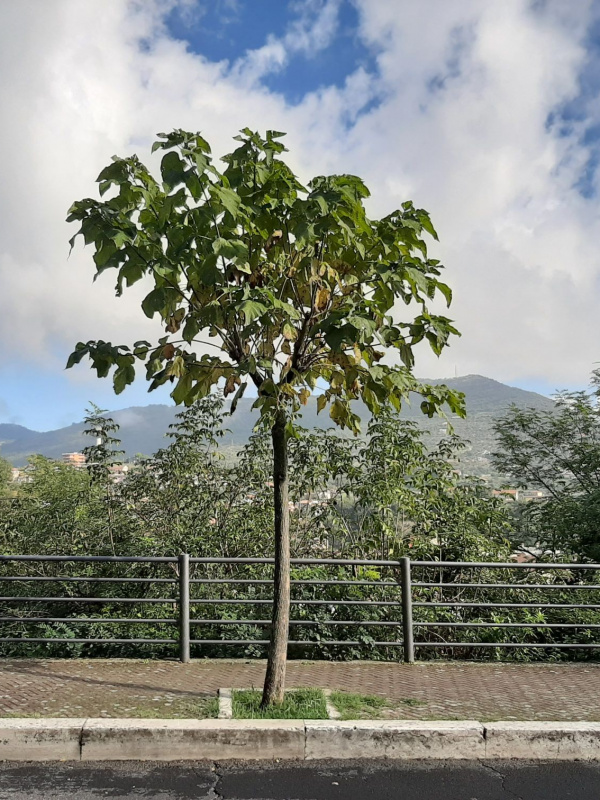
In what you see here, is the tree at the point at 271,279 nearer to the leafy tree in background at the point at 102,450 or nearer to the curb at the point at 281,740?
the curb at the point at 281,740

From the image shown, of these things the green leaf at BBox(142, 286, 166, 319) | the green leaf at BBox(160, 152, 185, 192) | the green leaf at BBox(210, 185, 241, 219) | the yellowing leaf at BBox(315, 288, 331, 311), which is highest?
the green leaf at BBox(160, 152, 185, 192)

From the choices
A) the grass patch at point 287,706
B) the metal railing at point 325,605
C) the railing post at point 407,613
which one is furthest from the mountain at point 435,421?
the grass patch at point 287,706

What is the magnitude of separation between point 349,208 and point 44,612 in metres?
7.32

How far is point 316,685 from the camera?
680cm

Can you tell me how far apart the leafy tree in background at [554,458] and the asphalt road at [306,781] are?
7.24 metres

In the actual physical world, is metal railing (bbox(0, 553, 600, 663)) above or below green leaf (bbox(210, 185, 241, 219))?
below

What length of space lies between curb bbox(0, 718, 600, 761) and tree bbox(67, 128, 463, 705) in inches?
25.2

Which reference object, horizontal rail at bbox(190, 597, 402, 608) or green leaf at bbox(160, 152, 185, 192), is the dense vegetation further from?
green leaf at bbox(160, 152, 185, 192)

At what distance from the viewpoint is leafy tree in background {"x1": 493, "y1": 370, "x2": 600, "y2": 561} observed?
12164 mm

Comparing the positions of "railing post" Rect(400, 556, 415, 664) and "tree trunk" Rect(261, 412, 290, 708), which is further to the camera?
"railing post" Rect(400, 556, 415, 664)

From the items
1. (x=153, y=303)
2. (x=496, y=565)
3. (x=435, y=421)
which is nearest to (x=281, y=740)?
(x=153, y=303)

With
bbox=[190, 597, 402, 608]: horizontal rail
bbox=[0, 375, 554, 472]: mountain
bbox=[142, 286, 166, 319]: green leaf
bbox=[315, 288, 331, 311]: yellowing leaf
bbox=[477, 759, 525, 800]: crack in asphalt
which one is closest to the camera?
bbox=[477, 759, 525, 800]: crack in asphalt

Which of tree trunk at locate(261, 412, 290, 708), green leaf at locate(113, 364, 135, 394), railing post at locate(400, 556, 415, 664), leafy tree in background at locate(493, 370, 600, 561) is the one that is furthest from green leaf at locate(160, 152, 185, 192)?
leafy tree in background at locate(493, 370, 600, 561)

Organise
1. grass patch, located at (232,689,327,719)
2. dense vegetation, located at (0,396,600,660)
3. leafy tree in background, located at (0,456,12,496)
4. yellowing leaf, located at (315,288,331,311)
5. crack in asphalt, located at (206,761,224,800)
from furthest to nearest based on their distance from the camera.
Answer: leafy tree in background, located at (0,456,12,496) → dense vegetation, located at (0,396,600,660) → yellowing leaf, located at (315,288,331,311) → grass patch, located at (232,689,327,719) → crack in asphalt, located at (206,761,224,800)
